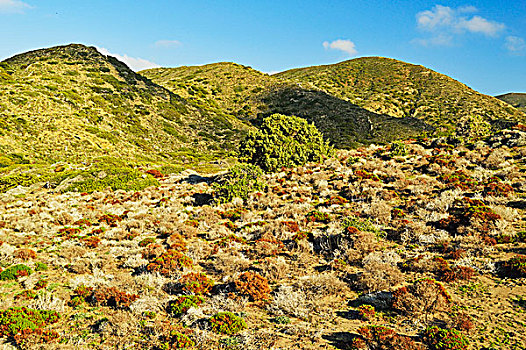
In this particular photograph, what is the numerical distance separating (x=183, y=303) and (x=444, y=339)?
280 inches

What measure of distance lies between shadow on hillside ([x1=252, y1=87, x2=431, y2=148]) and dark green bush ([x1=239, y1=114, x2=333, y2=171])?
42005 mm

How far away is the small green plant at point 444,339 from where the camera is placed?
6727 millimetres

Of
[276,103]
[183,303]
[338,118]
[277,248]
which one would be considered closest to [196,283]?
[183,303]

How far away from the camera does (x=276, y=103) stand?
354 ft

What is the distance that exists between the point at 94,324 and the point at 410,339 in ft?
27.9

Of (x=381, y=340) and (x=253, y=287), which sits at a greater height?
(x=381, y=340)

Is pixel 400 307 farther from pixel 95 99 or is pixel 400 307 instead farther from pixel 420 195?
pixel 95 99

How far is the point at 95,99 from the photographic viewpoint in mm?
70625

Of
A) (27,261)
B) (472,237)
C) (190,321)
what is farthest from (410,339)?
(27,261)

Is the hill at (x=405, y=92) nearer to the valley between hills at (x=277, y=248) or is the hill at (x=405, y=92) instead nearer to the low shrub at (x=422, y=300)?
the valley between hills at (x=277, y=248)

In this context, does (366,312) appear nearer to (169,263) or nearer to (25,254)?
(169,263)

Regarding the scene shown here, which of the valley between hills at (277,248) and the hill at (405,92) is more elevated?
the hill at (405,92)

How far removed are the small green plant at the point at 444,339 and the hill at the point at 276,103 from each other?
68971mm

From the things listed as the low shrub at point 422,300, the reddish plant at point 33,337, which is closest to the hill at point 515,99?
the low shrub at point 422,300
